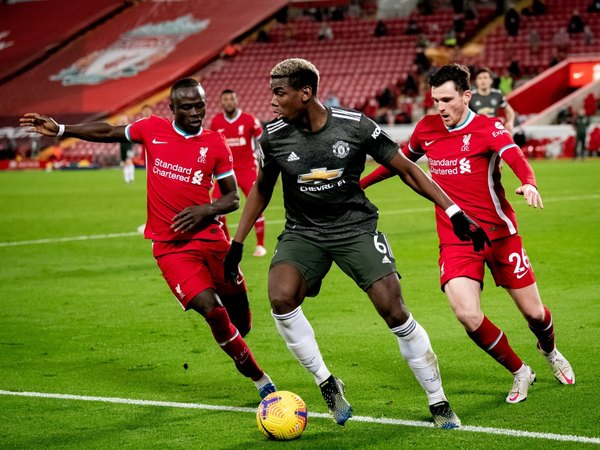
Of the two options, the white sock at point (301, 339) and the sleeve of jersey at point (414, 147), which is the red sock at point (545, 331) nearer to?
the sleeve of jersey at point (414, 147)

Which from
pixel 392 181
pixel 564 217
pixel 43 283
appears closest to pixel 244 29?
pixel 392 181

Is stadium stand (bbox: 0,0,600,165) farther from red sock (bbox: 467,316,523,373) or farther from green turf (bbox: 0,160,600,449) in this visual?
red sock (bbox: 467,316,523,373)

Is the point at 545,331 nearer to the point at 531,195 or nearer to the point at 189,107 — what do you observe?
the point at 531,195

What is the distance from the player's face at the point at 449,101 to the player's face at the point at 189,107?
1677mm

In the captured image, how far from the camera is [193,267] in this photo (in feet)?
23.7

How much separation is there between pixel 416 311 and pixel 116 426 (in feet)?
15.3

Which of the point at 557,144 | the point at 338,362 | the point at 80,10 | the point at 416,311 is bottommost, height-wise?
the point at 80,10

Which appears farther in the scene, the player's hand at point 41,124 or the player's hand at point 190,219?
the player's hand at point 41,124

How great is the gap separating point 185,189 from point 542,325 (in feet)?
9.00

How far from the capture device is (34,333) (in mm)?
9836

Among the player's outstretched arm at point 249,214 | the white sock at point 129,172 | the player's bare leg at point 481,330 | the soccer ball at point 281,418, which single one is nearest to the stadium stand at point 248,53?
the white sock at point 129,172

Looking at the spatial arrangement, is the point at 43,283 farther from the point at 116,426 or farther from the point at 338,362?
the point at 116,426

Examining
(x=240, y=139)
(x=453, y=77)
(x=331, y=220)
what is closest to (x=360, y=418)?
(x=331, y=220)

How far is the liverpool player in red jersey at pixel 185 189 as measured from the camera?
7.23 metres
